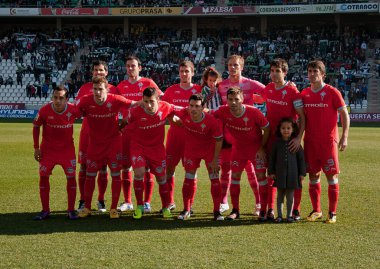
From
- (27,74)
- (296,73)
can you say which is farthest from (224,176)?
(27,74)

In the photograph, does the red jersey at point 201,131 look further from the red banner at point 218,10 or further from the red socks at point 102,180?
the red banner at point 218,10

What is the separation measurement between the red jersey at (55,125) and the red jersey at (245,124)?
2002 mm

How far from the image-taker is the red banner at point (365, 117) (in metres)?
29.5

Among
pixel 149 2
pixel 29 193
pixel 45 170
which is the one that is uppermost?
pixel 149 2

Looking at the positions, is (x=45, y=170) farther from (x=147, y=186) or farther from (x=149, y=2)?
(x=149, y=2)

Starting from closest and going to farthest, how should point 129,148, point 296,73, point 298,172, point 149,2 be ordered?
1. point 298,172
2. point 129,148
3. point 296,73
4. point 149,2

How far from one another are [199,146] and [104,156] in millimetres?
1337

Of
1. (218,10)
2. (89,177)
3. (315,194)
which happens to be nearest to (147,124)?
(89,177)

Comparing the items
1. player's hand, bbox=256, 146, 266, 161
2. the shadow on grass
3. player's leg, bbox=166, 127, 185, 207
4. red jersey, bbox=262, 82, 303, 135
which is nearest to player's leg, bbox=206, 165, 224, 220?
the shadow on grass

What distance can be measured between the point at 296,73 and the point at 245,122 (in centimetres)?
2802

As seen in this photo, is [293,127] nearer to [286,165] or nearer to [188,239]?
[286,165]

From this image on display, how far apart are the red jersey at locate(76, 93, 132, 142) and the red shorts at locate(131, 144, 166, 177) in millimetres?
461

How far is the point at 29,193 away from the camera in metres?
9.37

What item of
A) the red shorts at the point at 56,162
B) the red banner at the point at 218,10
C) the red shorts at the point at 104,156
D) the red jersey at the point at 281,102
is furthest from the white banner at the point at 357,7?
the red shorts at the point at 56,162
